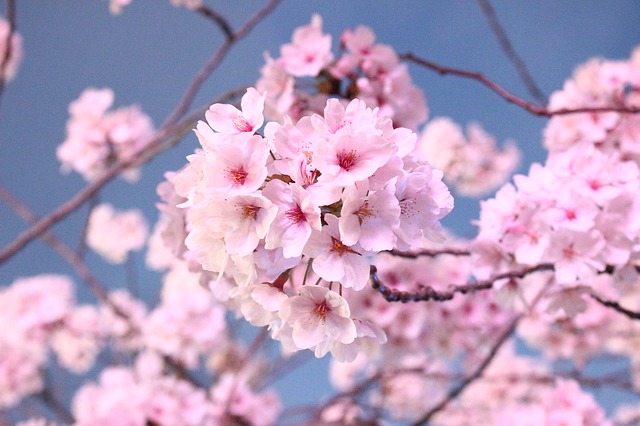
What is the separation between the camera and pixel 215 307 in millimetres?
2320

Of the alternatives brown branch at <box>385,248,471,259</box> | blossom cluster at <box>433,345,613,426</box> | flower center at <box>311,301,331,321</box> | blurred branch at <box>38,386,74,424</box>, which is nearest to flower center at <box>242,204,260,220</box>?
flower center at <box>311,301,331,321</box>

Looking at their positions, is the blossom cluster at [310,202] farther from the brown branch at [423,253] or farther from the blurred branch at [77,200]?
the blurred branch at [77,200]

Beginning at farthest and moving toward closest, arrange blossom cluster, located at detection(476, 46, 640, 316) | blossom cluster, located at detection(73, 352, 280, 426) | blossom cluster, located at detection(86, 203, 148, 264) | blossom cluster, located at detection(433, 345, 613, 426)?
blossom cluster, located at detection(86, 203, 148, 264) → blossom cluster, located at detection(73, 352, 280, 426) → blossom cluster, located at detection(433, 345, 613, 426) → blossom cluster, located at detection(476, 46, 640, 316)

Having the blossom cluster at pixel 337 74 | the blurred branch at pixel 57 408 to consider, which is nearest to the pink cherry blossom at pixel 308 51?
the blossom cluster at pixel 337 74

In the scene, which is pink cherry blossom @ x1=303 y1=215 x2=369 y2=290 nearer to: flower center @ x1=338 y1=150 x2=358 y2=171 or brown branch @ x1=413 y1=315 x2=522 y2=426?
flower center @ x1=338 y1=150 x2=358 y2=171

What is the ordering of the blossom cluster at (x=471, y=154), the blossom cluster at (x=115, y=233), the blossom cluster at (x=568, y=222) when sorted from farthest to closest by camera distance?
the blossom cluster at (x=115, y=233) < the blossom cluster at (x=471, y=154) < the blossom cluster at (x=568, y=222)

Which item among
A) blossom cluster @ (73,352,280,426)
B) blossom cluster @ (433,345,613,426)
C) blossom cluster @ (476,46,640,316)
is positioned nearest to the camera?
blossom cluster @ (476,46,640,316)

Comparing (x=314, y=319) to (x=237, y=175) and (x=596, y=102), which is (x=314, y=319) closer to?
(x=237, y=175)

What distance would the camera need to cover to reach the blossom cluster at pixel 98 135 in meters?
1.77

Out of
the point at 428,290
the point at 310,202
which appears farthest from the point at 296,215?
the point at 428,290

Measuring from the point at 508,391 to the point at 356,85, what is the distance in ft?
7.24

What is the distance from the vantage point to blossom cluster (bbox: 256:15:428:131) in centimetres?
98

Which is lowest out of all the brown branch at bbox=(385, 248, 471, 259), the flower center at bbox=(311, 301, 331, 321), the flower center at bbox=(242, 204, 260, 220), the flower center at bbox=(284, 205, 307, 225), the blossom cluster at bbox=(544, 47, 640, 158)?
the flower center at bbox=(311, 301, 331, 321)

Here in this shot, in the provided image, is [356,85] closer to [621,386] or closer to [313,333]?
[313,333]
